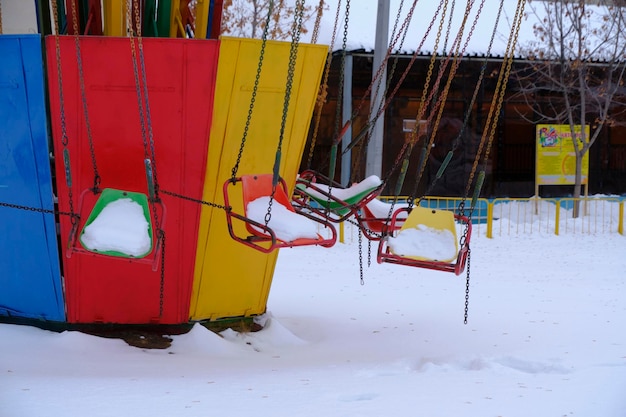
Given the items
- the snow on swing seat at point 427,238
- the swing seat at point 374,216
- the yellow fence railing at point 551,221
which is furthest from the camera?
the yellow fence railing at point 551,221

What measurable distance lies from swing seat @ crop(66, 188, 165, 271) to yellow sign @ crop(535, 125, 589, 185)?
13139 mm

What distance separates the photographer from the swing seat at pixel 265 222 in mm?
5793

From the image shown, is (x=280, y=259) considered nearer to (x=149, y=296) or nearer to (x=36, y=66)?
(x=149, y=296)

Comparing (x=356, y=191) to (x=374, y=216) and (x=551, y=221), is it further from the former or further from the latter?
(x=551, y=221)

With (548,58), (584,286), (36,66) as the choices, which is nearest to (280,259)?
(584,286)

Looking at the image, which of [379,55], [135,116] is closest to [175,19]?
[135,116]

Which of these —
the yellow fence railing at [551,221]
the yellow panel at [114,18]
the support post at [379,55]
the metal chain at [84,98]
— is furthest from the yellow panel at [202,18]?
the yellow fence railing at [551,221]

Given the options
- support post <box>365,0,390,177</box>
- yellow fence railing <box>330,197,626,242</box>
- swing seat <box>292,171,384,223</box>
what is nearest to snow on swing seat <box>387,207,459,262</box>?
swing seat <box>292,171,384,223</box>

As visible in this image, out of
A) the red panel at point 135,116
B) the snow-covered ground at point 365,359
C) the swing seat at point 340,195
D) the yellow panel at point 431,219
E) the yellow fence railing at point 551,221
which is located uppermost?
the red panel at point 135,116

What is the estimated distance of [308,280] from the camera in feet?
36.4

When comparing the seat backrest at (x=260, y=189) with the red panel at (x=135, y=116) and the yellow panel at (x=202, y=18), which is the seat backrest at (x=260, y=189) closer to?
the red panel at (x=135, y=116)

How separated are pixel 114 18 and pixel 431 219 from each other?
9.17ft

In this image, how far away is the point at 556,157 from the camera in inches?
719

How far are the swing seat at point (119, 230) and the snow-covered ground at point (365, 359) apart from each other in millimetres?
766
